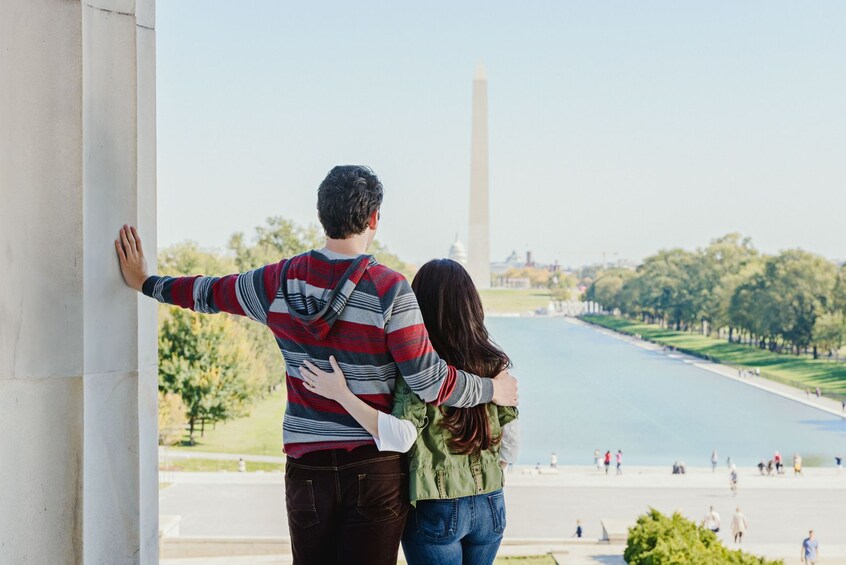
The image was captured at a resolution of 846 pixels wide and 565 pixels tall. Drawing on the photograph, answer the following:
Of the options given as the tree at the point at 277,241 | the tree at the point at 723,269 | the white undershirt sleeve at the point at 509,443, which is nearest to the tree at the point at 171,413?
the tree at the point at 277,241

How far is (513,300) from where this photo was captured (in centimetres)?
9156

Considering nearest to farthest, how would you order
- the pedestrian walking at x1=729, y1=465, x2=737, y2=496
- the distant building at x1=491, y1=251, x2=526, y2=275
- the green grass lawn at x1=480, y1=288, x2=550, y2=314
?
the pedestrian walking at x1=729, y1=465, x2=737, y2=496 < the green grass lawn at x1=480, y1=288, x2=550, y2=314 < the distant building at x1=491, y1=251, x2=526, y2=275

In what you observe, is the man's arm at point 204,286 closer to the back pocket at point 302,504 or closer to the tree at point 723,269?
the back pocket at point 302,504

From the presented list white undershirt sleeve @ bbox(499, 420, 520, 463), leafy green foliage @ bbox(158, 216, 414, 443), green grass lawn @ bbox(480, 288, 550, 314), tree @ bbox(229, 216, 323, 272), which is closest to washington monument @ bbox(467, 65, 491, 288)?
green grass lawn @ bbox(480, 288, 550, 314)

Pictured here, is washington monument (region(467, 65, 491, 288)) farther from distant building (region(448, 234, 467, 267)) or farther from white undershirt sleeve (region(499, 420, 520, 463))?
white undershirt sleeve (region(499, 420, 520, 463))

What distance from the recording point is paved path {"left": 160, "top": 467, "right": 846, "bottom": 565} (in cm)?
1992

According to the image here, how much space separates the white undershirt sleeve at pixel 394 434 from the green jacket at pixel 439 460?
3 centimetres

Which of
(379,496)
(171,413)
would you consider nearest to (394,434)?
(379,496)

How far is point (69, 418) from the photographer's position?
222cm

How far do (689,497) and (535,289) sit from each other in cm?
7633

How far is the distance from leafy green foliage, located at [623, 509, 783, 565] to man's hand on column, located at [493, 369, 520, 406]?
7.57m

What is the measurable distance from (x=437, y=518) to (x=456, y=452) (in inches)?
6.6

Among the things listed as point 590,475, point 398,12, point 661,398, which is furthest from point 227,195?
point 590,475

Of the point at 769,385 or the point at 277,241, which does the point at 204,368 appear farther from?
the point at 769,385
